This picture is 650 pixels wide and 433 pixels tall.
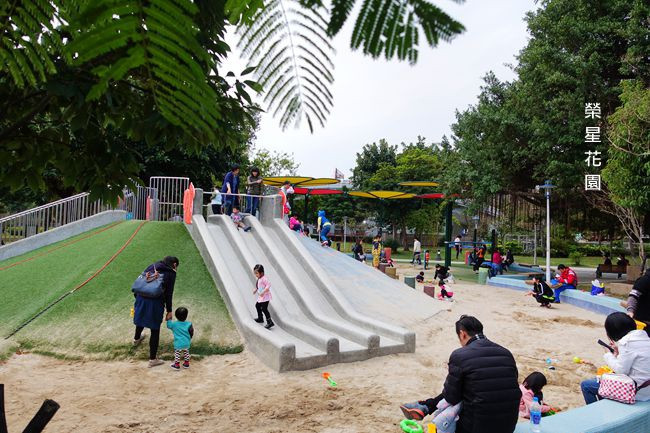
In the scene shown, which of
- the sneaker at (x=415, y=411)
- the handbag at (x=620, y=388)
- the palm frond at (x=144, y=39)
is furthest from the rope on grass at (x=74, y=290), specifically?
the handbag at (x=620, y=388)

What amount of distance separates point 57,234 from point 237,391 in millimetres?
11054

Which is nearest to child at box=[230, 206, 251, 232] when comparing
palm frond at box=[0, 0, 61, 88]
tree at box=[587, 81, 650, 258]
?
palm frond at box=[0, 0, 61, 88]

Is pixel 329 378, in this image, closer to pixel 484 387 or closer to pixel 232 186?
pixel 484 387

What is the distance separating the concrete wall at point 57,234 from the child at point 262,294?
29.0 feet

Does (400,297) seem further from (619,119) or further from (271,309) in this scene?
(619,119)

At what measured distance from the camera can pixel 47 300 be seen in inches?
397

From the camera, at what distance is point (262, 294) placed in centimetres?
914

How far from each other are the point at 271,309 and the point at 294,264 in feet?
9.03

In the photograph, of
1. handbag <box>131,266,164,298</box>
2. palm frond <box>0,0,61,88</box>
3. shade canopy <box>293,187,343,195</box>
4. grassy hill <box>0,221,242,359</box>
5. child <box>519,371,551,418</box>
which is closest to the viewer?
palm frond <box>0,0,61,88</box>

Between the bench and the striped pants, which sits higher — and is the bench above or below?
above

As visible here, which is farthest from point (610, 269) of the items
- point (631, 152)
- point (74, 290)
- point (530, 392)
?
point (74, 290)

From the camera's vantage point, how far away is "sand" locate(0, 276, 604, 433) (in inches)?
232

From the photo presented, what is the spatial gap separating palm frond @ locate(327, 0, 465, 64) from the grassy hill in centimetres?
832

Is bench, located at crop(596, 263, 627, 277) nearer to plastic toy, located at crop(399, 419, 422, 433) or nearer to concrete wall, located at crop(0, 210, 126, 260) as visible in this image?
concrete wall, located at crop(0, 210, 126, 260)
